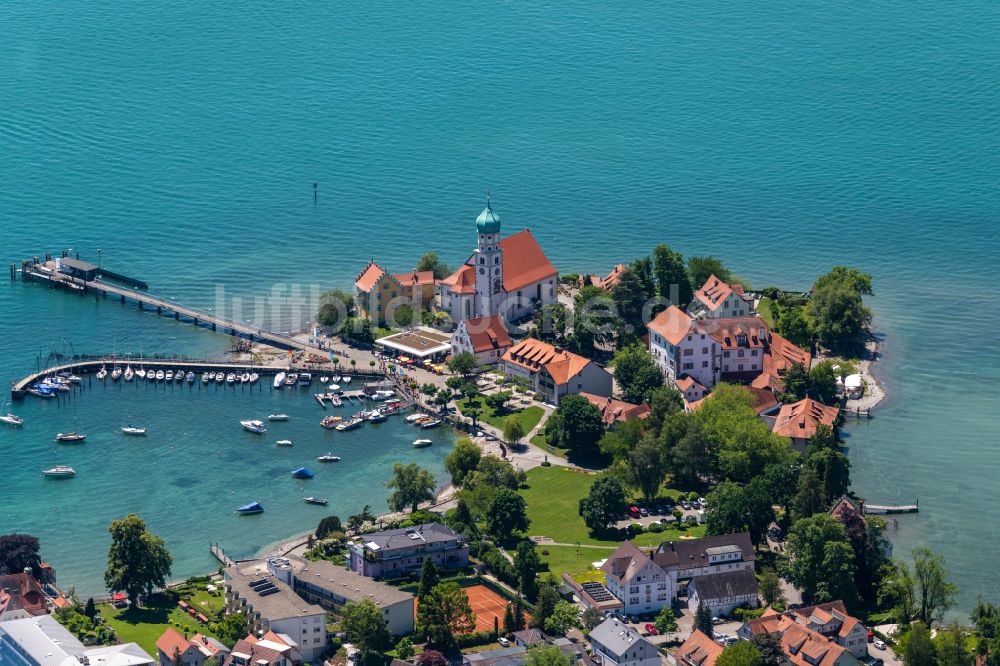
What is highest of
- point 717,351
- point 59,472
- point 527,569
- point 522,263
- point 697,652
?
point 522,263

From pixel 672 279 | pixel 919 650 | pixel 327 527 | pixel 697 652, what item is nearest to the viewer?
pixel 919 650

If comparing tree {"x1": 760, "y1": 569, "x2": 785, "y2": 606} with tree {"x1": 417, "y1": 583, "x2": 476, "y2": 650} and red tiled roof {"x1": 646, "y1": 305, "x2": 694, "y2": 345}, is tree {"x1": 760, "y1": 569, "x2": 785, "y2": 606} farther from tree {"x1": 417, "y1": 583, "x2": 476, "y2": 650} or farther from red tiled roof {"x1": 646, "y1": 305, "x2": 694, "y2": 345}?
red tiled roof {"x1": 646, "y1": 305, "x2": 694, "y2": 345}

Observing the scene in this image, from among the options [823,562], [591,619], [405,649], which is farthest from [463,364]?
[405,649]

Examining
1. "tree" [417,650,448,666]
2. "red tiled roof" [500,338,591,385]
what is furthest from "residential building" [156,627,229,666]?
"red tiled roof" [500,338,591,385]

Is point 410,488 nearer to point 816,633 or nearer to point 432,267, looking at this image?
point 816,633

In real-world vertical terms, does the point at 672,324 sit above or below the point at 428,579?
above

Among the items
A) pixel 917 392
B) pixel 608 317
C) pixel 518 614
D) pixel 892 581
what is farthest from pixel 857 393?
pixel 518 614

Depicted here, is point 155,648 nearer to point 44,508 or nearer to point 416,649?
point 416,649

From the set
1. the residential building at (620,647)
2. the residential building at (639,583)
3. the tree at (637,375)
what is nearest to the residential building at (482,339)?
the tree at (637,375)
